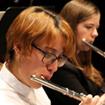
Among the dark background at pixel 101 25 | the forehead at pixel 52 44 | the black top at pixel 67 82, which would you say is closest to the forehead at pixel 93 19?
the black top at pixel 67 82

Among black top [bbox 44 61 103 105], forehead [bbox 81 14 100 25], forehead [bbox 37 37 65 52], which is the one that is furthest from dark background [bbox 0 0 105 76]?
forehead [bbox 37 37 65 52]

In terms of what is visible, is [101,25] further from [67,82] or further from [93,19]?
[67,82]

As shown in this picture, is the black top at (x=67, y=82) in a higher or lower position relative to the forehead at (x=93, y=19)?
lower

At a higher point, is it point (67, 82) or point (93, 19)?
point (93, 19)

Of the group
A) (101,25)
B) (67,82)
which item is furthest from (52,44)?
(101,25)

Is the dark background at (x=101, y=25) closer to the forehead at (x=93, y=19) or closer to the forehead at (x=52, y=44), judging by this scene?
the forehead at (x=93, y=19)

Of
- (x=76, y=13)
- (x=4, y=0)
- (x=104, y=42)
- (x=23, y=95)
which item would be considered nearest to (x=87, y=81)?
(x=76, y=13)

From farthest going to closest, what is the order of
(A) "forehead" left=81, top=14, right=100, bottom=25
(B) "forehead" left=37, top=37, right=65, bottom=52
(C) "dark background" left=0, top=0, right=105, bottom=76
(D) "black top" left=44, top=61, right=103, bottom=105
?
(C) "dark background" left=0, top=0, right=105, bottom=76
(A) "forehead" left=81, top=14, right=100, bottom=25
(D) "black top" left=44, top=61, right=103, bottom=105
(B) "forehead" left=37, top=37, right=65, bottom=52

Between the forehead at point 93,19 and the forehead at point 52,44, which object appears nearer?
the forehead at point 52,44

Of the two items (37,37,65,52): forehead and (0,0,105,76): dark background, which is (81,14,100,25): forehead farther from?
(0,0,105,76): dark background

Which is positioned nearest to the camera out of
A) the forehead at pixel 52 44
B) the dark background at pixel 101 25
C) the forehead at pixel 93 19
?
the forehead at pixel 52 44

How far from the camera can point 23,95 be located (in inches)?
45.5

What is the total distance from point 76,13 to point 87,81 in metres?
0.36

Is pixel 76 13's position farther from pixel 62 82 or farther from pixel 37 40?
pixel 37 40
